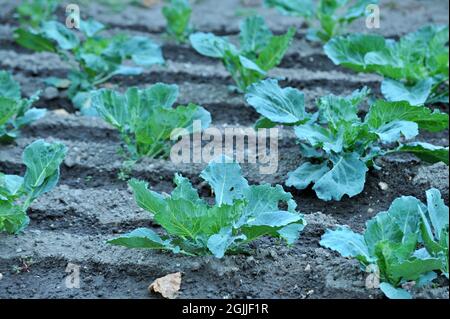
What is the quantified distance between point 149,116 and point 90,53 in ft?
2.64

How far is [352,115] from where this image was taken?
10.6ft

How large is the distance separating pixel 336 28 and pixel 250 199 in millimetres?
2224

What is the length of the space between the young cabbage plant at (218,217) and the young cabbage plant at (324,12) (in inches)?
71.3

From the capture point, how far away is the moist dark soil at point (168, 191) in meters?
2.76

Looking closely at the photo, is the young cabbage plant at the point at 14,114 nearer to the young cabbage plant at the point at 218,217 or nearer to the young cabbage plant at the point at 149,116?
the young cabbage plant at the point at 149,116

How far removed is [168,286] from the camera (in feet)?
8.82

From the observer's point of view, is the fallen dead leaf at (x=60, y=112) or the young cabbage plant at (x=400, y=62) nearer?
the young cabbage plant at (x=400, y=62)

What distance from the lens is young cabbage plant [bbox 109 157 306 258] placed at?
2.65 m

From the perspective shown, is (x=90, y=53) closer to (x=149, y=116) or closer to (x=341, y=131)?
(x=149, y=116)

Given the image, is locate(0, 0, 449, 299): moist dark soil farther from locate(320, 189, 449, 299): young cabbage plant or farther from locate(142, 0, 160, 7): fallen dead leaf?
locate(142, 0, 160, 7): fallen dead leaf

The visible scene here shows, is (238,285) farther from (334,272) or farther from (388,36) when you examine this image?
(388,36)

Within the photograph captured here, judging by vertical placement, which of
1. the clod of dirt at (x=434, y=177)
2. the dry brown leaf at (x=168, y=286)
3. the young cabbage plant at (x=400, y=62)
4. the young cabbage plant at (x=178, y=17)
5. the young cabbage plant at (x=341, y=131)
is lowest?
the dry brown leaf at (x=168, y=286)

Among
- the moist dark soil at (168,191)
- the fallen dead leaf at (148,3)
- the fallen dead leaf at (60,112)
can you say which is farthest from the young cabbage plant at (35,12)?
the fallen dead leaf at (60,112)
